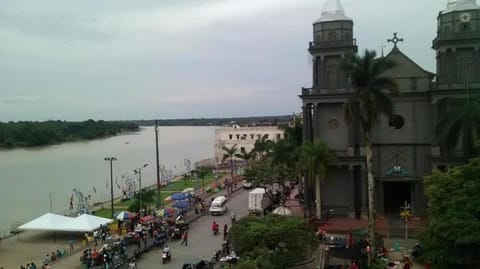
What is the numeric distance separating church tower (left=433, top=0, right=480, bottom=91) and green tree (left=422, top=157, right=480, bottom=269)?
16.2 m

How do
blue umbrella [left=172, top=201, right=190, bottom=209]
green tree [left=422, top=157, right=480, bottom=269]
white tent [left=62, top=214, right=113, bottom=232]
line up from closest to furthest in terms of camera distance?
green tree [left=422, top=157, right=480, bottom=269]
white tent [left=62, top=214, right=113, bottom=232]
blue umbrella [left=172, top=201, right=190, bottom=209]

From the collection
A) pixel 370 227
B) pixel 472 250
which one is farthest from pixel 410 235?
pixel 472 250

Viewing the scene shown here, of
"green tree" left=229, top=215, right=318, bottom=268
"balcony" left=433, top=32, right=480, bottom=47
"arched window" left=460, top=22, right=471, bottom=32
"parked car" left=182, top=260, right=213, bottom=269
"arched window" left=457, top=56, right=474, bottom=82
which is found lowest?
"parked car" left=182, top=260, right=213, bottom=269

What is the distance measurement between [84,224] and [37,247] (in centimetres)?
333

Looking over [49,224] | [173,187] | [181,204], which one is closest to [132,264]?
[49,224]

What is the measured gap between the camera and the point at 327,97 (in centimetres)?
3953

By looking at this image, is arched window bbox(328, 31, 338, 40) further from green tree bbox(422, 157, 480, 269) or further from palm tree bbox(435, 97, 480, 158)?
green tree bbox(422, 157, 480, 269)

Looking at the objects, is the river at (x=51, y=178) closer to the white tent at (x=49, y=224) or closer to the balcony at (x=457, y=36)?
the white tent at (x=49, y=224)

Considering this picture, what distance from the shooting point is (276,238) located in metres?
21.8

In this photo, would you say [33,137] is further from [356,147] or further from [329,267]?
[329,267]

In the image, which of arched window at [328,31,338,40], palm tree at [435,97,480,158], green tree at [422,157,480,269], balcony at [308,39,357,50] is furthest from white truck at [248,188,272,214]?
green tree at [422,157,480,269]

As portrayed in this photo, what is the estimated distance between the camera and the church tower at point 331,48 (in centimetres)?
4075

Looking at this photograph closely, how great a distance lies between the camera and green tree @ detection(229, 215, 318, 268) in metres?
21.6

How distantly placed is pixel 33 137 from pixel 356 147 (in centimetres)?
13791
